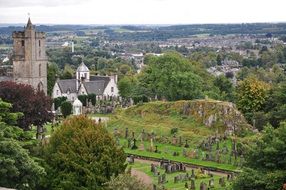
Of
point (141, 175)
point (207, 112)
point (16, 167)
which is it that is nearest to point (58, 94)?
point (207, 112)

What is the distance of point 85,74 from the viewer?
305 feet

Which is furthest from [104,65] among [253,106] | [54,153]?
[54,153]

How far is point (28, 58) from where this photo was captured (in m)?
75.8

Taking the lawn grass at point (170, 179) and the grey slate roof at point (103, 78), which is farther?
the grey slate roof at point (103, 78)

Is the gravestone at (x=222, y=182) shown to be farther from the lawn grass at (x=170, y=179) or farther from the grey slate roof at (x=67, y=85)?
the grey slate roof at (x=67, y=85)

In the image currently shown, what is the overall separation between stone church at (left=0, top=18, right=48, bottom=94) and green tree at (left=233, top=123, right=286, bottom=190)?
47993 millimetres

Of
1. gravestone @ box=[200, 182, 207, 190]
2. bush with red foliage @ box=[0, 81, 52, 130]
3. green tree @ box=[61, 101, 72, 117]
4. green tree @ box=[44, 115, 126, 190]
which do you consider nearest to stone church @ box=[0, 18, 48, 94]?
green tree @ box=[61, 101, 72, 117]

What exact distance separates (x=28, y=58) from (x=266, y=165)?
50.5 m

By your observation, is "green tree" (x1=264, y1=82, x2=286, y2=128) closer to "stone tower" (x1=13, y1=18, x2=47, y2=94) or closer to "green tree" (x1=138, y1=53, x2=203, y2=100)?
"green tree" (x1=138, y1=53, x2=203, y2=100)

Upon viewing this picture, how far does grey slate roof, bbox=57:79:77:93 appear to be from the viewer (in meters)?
87.1

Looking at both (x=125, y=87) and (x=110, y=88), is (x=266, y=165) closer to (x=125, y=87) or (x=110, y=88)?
(x=125, y=87)

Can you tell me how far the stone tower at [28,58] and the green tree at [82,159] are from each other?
41.9m

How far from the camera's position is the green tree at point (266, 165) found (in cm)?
2866

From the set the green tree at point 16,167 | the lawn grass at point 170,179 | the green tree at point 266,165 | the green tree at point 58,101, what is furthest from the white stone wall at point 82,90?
the green tree at point 266,165
